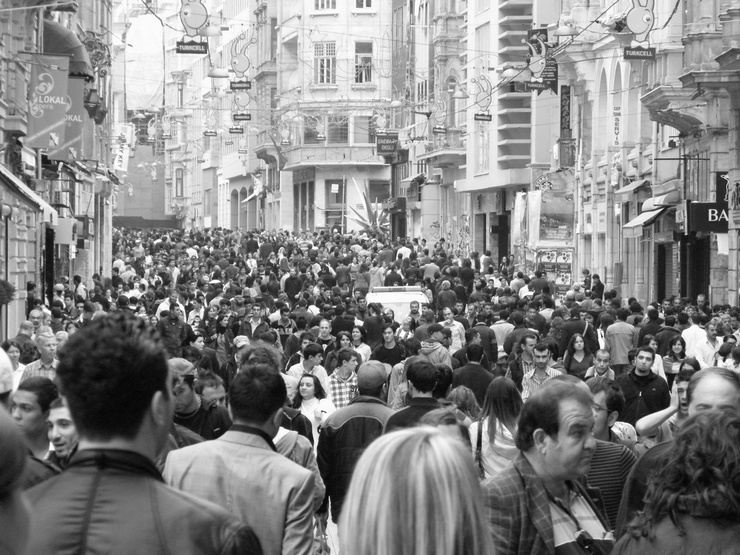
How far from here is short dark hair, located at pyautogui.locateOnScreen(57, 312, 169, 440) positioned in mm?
3297

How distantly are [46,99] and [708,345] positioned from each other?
15087 millimetres

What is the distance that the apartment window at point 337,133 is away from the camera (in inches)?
3480

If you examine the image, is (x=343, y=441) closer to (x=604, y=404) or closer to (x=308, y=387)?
(x=604, y=404)

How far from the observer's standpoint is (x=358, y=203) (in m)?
89.2

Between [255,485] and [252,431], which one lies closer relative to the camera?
[255,485]

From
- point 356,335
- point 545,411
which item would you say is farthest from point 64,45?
point 545,411

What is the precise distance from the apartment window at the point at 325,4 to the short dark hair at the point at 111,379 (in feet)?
278

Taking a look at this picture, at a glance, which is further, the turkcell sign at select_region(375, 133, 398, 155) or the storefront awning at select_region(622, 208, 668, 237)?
the turkcell sign at select_region(375, 133, 398, 155)

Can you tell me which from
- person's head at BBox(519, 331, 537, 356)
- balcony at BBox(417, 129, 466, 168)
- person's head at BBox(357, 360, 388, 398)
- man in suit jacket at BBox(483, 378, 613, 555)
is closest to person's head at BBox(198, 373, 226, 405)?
person's head at BBox(357, 360, 388, 398)

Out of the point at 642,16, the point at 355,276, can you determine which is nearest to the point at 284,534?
the point at 642,16

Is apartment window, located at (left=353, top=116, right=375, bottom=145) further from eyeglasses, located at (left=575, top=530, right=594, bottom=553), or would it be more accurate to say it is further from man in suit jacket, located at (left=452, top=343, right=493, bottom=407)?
eyeglasses, located at (left=575, top=530, right=594, bottom=553)

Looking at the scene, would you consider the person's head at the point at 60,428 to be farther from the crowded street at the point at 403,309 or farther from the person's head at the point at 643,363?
the person's head at the point at 643,363

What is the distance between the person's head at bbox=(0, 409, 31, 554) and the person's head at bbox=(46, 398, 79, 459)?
293 cm

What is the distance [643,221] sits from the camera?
3534cm
